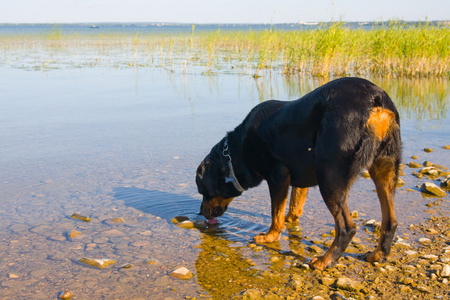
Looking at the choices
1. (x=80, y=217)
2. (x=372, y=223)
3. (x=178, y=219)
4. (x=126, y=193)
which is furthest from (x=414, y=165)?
(x=80, y=217)

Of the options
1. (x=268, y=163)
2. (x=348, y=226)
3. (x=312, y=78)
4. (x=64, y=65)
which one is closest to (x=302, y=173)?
(x=268, y=163)

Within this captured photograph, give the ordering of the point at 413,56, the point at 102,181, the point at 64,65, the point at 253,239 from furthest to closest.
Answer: the point at 64,65
the point at 413,56
the point at 102,181
the point at 253,239

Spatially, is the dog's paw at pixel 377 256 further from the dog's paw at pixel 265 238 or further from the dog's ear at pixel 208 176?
the dog's ear at pixel 208 176

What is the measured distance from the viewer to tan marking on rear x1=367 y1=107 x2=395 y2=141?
11.8ft

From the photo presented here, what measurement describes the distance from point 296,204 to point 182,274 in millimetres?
1681

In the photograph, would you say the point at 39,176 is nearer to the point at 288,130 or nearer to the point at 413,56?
the point at 288,130

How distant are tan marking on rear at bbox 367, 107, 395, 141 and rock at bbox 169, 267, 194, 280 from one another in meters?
1.88

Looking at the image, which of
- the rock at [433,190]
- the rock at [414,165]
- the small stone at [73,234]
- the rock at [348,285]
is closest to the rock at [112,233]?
the small stone at [73,234]

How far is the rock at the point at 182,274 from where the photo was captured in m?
3.65

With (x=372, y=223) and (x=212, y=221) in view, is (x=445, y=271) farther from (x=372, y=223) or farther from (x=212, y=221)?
(x=212, y=221)

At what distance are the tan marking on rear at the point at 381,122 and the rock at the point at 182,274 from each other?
6.16 ft

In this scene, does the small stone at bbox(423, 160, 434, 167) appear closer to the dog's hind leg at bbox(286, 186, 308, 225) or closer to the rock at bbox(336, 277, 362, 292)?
the dog's hind leg at bbox(286, 186, 308, 225)

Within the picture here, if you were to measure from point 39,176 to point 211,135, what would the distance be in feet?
10.9

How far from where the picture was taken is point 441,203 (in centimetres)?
526
